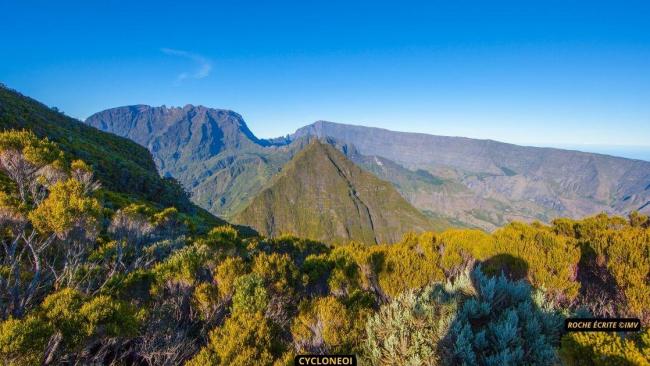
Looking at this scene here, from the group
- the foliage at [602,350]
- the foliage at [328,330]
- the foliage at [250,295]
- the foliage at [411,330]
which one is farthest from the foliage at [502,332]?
the foliage at [250,295]

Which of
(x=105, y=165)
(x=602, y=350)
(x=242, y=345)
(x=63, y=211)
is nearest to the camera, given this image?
(x=602, y=350)

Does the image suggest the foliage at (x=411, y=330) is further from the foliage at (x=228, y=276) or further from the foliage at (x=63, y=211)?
the foliage at (x=63, y=211)

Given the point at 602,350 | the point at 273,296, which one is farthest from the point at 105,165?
the point at 602,350

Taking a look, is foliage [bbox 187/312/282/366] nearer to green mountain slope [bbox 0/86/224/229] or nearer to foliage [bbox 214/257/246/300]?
foliage [bbox 214/257/246/300]

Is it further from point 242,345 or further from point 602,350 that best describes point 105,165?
point 602,350

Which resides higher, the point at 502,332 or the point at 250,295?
the point at 502,332

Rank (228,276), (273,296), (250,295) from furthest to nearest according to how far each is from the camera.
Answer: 1. (273,296)
2. (228,276)
3. (250,295)

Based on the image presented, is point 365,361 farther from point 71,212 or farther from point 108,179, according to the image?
point 108,179

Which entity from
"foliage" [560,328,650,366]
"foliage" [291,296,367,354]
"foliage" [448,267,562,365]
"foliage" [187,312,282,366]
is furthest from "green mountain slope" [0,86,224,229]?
"foliage" [560,328,650,366]

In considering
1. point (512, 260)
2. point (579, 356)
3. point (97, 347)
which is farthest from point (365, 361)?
point (512, 260)
